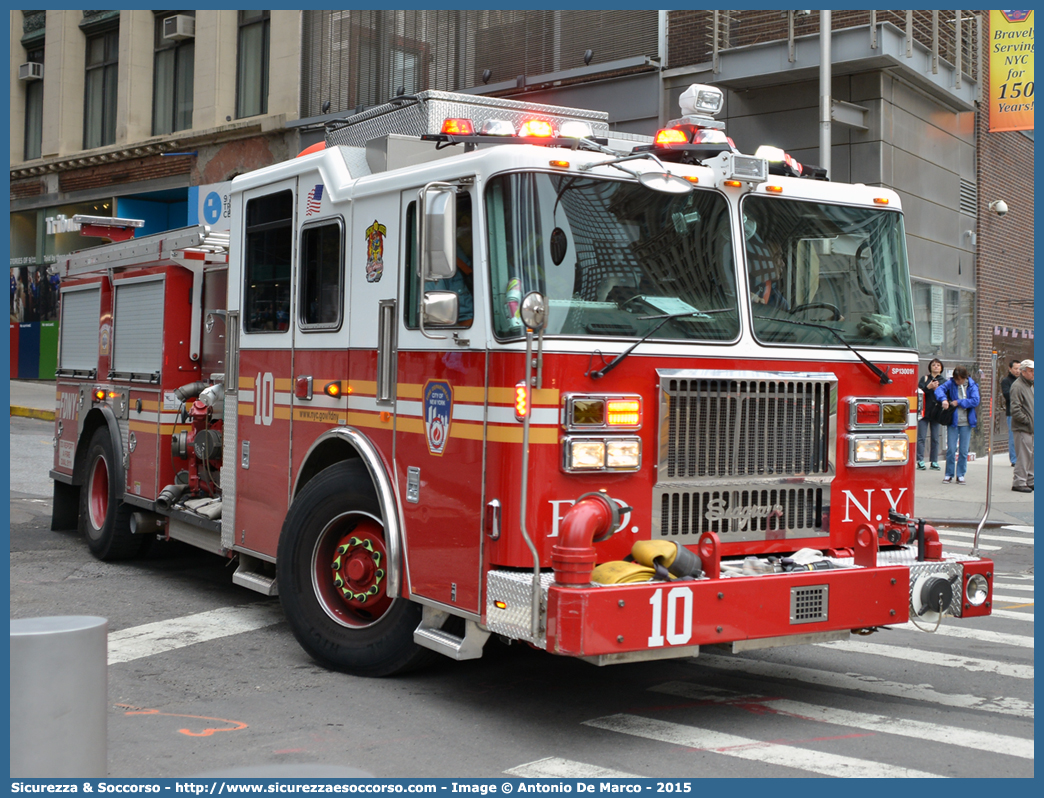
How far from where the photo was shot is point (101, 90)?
2803cm

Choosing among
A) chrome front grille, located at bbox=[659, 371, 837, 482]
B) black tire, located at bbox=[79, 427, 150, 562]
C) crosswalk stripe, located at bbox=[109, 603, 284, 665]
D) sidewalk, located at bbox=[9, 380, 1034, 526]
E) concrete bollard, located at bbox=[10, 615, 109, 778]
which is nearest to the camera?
concrete bollard, located at bbox=[10, 615, 109, 778]

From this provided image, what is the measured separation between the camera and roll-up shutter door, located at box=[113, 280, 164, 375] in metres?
8.98

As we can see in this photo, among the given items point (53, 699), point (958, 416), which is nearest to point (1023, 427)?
point (958, 416)

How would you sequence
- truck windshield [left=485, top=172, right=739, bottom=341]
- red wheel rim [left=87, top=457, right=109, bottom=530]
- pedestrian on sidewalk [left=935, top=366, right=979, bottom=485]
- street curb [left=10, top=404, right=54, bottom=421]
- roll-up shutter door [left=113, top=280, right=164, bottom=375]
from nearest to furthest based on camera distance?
truck windshield [left=485, top=172, right=739, bottom=341], roll-up shutter door [left=113, top=280, right=164, bottom=375], red wheel rim [left=87, top=457, right=109, bottom=530], pedestrian on sidewalk [left=935, top=366, right=979, bottom=485], street curb [left=10, top=404, right=54, bottom=421]

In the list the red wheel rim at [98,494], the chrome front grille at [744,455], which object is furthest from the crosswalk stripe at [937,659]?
the red wheel rim at [98,494]

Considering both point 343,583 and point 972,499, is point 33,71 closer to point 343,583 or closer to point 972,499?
point 972,499

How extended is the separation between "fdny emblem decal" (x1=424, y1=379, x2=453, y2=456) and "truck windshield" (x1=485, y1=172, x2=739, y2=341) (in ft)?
1.75

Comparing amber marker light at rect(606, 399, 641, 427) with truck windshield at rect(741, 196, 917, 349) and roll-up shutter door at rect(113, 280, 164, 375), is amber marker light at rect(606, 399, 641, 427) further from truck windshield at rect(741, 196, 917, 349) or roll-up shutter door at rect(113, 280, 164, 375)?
roll-up shutter door at rect(113, 280, 164, 375)

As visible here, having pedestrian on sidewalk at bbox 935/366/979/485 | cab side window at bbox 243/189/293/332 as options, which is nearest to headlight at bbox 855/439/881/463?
cab side window at bbox 243/189/293/332

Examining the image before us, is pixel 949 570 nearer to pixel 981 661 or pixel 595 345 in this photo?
pixel 981 661

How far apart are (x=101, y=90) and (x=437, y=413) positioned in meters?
25.4

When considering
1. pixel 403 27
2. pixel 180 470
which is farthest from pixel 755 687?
pixel 403 27

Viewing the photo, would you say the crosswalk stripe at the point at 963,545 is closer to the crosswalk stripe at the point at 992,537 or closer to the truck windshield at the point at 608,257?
the crosswalk stripe at the point at 992,537

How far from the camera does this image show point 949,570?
580 cm
